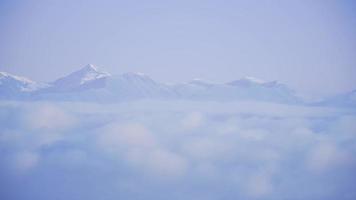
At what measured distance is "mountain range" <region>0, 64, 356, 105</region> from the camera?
323 inches

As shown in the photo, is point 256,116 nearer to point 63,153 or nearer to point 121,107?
point 121,107

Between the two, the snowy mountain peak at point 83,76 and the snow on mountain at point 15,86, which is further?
the snowy mountain peak at point 83,76

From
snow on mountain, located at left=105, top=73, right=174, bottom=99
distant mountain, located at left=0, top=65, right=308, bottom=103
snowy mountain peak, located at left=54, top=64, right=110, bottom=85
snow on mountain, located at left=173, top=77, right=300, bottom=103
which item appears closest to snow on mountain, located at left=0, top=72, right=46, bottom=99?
distant mountain, located at left=0, top=65, right=308, bottom=103

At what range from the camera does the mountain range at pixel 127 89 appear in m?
8.20

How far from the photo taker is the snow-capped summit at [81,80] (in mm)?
8289

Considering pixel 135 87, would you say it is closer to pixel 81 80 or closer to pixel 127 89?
pixel 127 89

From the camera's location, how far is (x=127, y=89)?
862 cm

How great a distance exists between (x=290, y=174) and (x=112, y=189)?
3729 millimetres

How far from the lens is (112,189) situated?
9.00 meters

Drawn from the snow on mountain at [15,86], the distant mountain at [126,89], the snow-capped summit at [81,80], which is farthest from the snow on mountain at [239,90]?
the snow on mountain at [15,86]

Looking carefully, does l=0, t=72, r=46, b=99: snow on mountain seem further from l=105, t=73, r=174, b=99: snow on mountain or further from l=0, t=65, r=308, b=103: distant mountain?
l=105, t=73, r=174, b=99: snow on mountain

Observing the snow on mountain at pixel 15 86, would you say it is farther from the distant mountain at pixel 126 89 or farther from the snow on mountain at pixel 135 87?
the snow on mountain at pixel 135 87

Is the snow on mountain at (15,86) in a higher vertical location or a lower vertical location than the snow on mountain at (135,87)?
Result: lower

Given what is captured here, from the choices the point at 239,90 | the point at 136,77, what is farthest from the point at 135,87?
the point at 239,90
